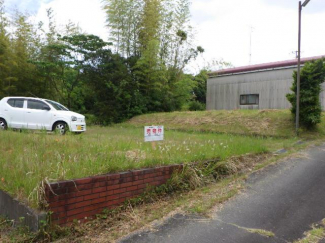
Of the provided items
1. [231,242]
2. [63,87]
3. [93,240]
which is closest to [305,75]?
[231,242]

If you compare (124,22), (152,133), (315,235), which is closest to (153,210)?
(152,133)

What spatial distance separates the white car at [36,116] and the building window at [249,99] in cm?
1304

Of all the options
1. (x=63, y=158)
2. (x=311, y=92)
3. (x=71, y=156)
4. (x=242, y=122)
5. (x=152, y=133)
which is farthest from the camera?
(x=242, y=122)

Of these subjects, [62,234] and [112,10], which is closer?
[62,234]

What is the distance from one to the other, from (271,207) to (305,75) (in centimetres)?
824

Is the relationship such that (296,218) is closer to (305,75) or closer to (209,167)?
(209,167)

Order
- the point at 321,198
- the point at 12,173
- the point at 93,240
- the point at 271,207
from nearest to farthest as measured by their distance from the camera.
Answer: the point at 93,240
the point at 12,173
the point at 271,207
the point at 321,198

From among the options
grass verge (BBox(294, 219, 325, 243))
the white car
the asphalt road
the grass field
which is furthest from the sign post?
the white car

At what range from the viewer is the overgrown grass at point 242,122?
1030 cm

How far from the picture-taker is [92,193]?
120 inches

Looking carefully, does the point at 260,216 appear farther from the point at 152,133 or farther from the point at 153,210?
the point at 152,133

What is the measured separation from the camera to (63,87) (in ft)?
56.1

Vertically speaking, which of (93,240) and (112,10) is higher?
(112,10)

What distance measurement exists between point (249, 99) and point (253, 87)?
3.04ft
